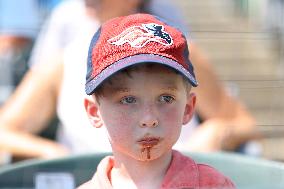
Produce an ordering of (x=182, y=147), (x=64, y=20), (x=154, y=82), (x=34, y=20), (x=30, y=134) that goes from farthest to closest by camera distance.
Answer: (x=34, y=20)
(x=64, y=20)
(x=30, y=134)
(x=182, y=147)
(x=154, y=82)

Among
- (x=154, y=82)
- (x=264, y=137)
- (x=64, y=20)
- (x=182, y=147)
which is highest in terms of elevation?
(x=154, y=82)

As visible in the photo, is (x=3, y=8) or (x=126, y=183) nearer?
(x=126, y=183)

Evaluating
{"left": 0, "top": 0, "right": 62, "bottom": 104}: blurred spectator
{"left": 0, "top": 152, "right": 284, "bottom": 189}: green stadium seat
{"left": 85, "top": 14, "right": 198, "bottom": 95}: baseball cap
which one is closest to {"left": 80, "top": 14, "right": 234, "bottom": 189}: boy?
{"left": 85, "top": 14, "right": 198, "bottom": 95}: baseball cap

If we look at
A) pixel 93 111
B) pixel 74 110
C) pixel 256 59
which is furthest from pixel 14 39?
pixel 93 111

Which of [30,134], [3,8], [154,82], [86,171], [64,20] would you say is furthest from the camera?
[3,8]

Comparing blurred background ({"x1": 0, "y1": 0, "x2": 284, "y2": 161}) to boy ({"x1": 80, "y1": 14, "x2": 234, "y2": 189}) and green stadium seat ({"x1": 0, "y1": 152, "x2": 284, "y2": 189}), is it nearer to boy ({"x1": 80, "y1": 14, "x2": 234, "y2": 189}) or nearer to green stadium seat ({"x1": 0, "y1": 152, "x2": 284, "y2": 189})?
green stadium seat ({"x1": 0, "y1": 152, "x2": 284, "y2": 189})

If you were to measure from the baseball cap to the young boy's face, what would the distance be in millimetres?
11

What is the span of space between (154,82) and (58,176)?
38cm

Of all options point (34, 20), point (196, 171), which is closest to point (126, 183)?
point (196, 171)

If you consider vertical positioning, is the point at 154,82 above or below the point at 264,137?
above

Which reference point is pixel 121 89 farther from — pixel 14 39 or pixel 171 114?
pixel 14 39

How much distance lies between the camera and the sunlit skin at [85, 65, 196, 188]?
2.50ft

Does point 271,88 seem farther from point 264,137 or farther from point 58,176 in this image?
point 58,176

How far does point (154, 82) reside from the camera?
76 cm
